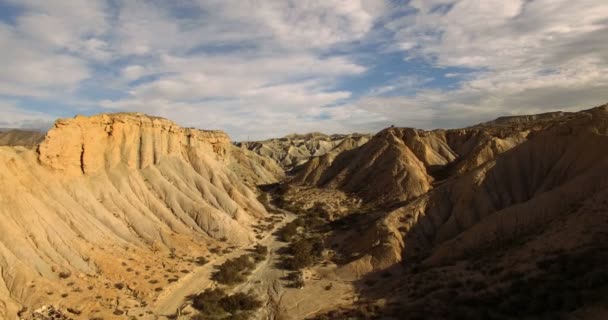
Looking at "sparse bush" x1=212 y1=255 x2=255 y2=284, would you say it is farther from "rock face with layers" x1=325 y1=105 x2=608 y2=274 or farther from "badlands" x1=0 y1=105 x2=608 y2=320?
"rock face with layers" x1=325 y1=105 x2=608 y2=274

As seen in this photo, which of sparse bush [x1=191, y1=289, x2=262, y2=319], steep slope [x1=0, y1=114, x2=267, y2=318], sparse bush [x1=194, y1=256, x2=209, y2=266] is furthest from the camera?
sparse bush [x1=194, y1=256, x2=209, y2=266]

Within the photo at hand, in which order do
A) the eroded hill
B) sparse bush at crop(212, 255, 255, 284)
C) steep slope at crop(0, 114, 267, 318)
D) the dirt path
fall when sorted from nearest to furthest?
the eroded hill
steep slope at crop(0, 114, 267, 318)
the dirt path
sparse bush at crop(212, 255, 255, 284)

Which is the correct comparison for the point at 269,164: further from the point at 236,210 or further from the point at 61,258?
the point at 61,258

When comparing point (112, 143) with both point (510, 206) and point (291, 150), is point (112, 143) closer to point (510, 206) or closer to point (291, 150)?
point (510, 206)

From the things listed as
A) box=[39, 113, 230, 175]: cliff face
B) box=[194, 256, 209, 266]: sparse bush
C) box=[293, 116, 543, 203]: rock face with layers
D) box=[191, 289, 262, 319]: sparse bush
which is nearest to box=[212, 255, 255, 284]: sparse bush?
box=[194, 256, 209, 266]: sparse bush

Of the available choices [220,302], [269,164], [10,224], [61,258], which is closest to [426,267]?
[220,302]

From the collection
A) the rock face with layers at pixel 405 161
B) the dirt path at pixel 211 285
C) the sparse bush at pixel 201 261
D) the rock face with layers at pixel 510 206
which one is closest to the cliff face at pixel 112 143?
the sparse bush at pixel 201 261
